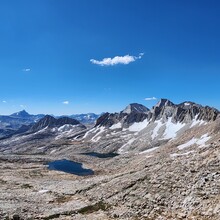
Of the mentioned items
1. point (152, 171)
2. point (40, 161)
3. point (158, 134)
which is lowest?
point (40, 161)

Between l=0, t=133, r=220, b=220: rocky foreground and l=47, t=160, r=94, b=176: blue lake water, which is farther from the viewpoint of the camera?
l=47, t=160, r=94, b=176: blue lake water

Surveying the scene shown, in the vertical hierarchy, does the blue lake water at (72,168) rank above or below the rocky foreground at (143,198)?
below

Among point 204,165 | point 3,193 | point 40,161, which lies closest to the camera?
point 204,165

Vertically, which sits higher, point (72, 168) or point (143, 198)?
point (143, 198)

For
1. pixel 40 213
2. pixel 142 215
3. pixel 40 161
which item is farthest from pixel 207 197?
pixel 40 161

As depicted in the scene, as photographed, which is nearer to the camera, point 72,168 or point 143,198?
point 143,198

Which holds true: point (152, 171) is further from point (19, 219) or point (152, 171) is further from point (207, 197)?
point (19, 219)

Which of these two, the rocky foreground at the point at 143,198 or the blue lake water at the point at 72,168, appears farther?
the blue lake water at the point at 72,168

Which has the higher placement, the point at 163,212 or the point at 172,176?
the point at 172,176

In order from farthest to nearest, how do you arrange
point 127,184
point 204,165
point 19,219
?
point 127,184
point 204,165
point 19,219

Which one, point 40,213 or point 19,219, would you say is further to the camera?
point 40,213

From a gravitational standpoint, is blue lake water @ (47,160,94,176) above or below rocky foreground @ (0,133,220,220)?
below
